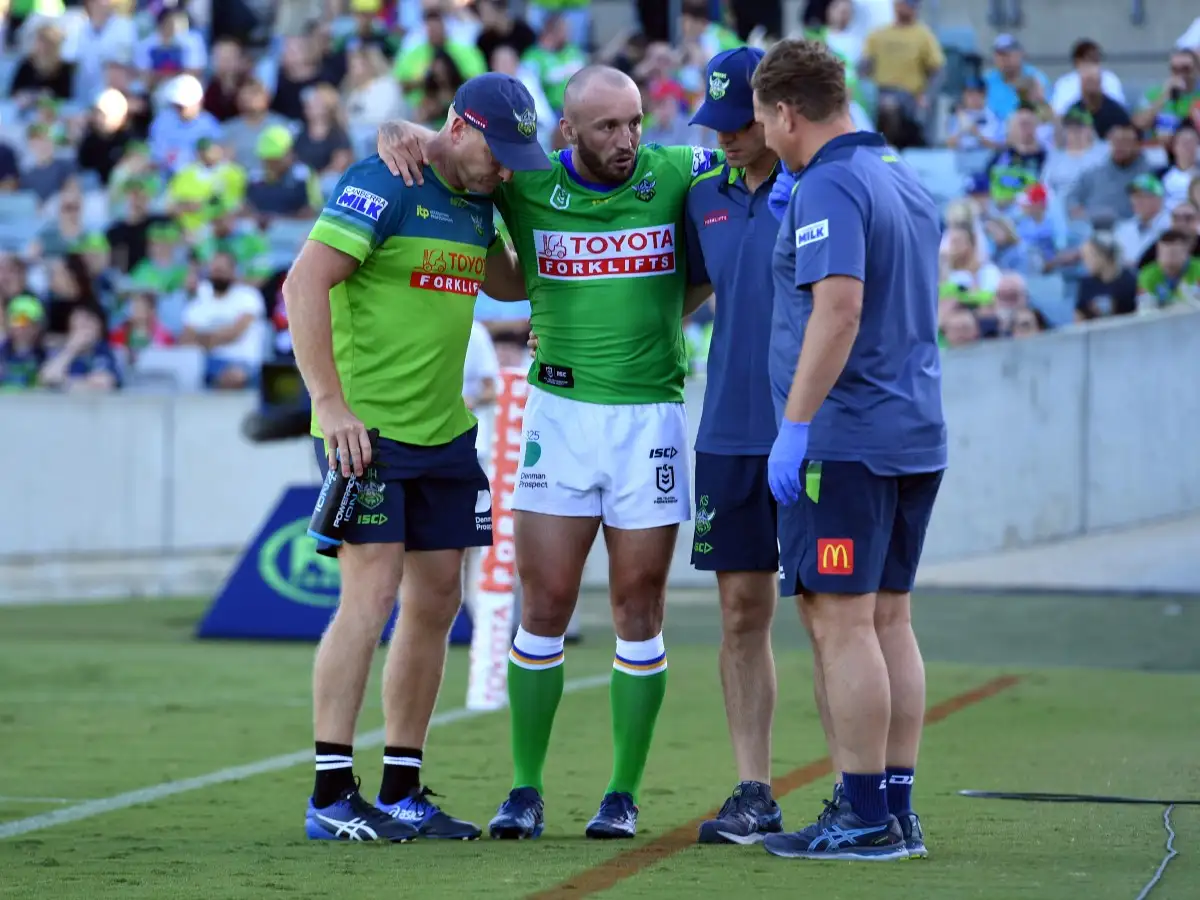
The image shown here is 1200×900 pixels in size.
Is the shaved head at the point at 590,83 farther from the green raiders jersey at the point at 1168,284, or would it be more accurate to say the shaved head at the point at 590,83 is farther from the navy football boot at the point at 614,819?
the green raiders jersey at the point at 1168,284

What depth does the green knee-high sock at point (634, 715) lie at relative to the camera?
5.79 meters

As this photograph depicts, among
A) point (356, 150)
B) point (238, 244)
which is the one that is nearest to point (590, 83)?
point (238, 244)

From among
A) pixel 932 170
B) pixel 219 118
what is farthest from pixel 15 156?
pixel 932 170

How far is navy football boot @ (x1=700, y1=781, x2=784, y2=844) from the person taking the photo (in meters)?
5.49

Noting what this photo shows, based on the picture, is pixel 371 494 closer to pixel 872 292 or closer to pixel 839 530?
pixel 839 530

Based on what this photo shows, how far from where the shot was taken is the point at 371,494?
5.60 m

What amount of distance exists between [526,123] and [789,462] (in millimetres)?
1320

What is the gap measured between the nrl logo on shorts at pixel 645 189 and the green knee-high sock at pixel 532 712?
1.40 metres

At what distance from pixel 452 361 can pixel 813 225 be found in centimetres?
127

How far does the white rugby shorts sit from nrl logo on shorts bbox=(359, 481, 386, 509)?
0.47 meters

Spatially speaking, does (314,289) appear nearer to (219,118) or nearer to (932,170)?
(932,170)

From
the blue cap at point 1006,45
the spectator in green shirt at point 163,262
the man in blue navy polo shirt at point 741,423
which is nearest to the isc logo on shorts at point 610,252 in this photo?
the man in blue navy polo shirt at point 741,423

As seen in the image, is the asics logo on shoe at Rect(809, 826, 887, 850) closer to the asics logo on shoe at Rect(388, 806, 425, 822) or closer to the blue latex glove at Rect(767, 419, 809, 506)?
the blue latex glove at Rect(767, 419, 809, 506)

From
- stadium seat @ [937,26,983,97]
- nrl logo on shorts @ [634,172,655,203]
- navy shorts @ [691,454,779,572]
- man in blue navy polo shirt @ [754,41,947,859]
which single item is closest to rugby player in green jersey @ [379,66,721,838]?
nrl logo on shorts @ [634,172,655,203]
